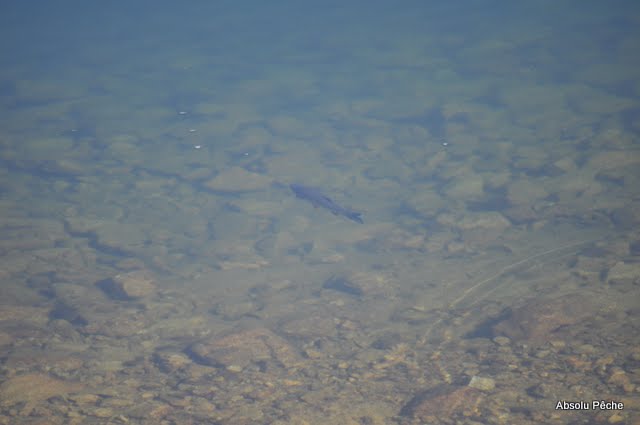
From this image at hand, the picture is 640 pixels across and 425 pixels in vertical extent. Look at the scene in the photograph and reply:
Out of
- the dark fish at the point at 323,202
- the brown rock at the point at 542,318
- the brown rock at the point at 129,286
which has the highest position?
the dark fish at the point at 323,202

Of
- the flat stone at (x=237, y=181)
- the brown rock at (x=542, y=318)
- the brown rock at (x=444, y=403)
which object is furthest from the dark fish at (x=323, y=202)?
the brown rock at (x=444, y=403)

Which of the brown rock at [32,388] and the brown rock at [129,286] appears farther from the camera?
the brown rock at [129,286]

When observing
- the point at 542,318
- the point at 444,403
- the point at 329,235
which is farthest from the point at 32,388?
the point at 329,235

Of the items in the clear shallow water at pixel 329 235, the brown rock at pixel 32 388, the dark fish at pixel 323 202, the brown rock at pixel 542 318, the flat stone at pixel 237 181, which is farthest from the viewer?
the flat stone at pixel 237 181

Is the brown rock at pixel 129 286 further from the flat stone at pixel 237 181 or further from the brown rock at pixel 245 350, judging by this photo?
the flat stone at pixel 237 181

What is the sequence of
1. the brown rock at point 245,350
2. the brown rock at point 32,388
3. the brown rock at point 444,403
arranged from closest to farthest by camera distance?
1. the brown rock at point 444,403
2. the brown rock at point 32,388
3. the brown rock at point 245,350

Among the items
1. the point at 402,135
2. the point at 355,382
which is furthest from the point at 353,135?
the point at 355,382

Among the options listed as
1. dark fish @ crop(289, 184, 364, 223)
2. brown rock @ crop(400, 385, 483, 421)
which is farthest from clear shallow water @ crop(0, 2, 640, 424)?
dark fish @ crop(289, 184, 364, 223)

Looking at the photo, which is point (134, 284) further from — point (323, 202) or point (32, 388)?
point (323, 202)
